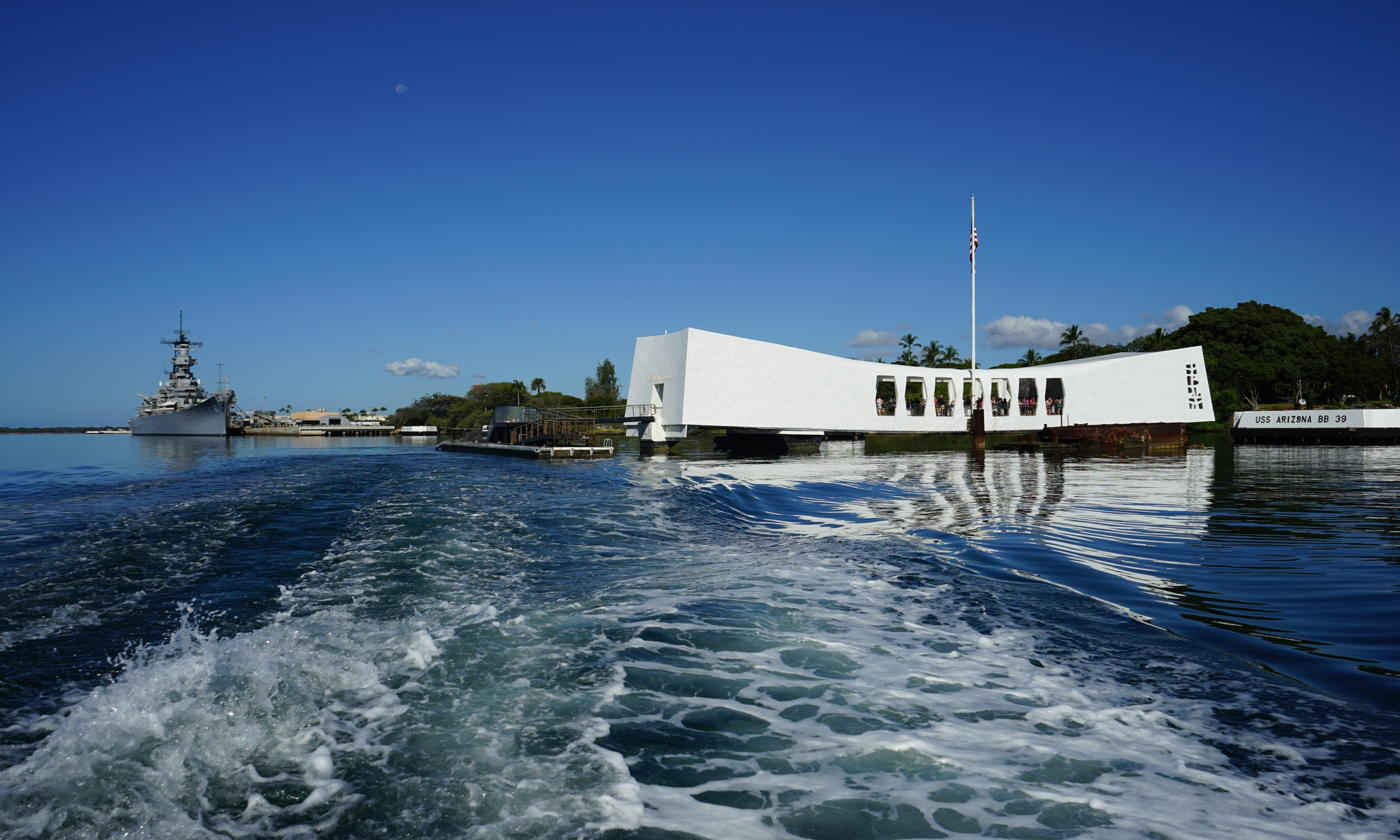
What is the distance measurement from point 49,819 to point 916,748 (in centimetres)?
368

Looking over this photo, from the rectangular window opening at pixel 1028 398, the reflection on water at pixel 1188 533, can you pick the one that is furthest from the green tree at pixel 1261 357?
the reflection on water at pixel 1188 533

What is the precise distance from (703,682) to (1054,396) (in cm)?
4969

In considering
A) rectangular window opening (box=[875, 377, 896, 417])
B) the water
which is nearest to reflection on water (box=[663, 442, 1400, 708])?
the water

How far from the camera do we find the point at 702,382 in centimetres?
3475

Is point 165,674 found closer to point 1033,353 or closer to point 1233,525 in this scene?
point 1233,525

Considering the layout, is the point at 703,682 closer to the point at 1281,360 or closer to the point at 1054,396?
the point at 1054,396

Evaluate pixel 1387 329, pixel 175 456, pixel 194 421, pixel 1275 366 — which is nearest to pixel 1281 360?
pixel 1275 366

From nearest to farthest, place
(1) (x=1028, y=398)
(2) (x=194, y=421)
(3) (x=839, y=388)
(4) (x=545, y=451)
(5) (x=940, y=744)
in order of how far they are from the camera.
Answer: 1. (5) (x=940, y=744)
2. (4) (x=545, y=451)
3. (3) (x=839, y=388)
4. (1) (x=1028, y=398)
5. (2) (x=194, y=421)

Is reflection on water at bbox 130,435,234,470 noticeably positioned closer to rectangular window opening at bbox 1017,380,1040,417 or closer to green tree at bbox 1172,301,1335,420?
rectangular window opening at bbox 1017,380,1040,417

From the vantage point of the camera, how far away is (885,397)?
72.7 metres

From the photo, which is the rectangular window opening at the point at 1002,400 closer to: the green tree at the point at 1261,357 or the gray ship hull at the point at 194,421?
the green tree at the point at 1261,357

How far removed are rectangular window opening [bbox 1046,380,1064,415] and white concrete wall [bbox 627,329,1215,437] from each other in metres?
0.66

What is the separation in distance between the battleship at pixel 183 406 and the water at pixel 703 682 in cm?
9241

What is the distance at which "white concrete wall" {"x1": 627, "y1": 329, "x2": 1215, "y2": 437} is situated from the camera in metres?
35.1
